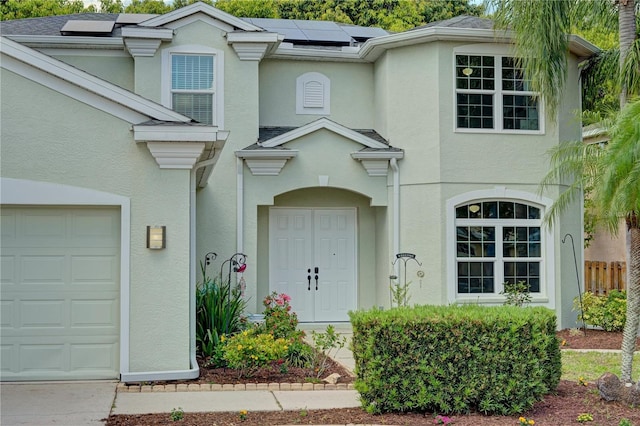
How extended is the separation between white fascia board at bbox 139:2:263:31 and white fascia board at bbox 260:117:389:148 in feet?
7.31

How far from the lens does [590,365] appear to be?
1145 cm

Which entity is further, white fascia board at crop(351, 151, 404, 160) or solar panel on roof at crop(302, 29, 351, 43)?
solar panel on roof at crop(302, 29, 351, 43)

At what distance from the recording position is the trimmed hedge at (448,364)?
789 centimetres

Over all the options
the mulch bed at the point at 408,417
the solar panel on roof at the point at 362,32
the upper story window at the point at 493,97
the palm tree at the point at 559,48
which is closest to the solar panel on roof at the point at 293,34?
the solar panel on roof at the point at 362,32

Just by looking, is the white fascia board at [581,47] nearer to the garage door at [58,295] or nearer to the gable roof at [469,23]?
the gable roof at [469,23]

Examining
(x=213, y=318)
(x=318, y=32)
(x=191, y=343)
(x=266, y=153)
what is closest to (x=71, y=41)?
(x=266, y=153)

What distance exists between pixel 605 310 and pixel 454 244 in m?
3.18

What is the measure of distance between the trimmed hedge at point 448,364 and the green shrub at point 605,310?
24.4ft

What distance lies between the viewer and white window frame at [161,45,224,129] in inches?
601

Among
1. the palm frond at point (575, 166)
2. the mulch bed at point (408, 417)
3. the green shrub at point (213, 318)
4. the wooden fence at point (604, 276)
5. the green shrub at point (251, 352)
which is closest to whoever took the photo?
the mulch bed at point (408, 417)

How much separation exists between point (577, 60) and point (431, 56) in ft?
11.1

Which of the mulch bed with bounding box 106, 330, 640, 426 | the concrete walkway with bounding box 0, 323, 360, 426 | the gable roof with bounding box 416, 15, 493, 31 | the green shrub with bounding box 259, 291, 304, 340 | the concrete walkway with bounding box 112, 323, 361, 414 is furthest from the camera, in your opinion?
the gable roof with bounding box 416, 15, 493, 31

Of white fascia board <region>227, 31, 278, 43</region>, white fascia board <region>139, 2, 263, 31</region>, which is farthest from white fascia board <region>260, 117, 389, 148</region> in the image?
white fascia board <region>139, 2, 263, 31</region>

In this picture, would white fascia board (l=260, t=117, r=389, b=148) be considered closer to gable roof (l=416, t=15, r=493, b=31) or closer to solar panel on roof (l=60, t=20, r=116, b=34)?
gable roof (l=416, t=15, r=493, b=31)
